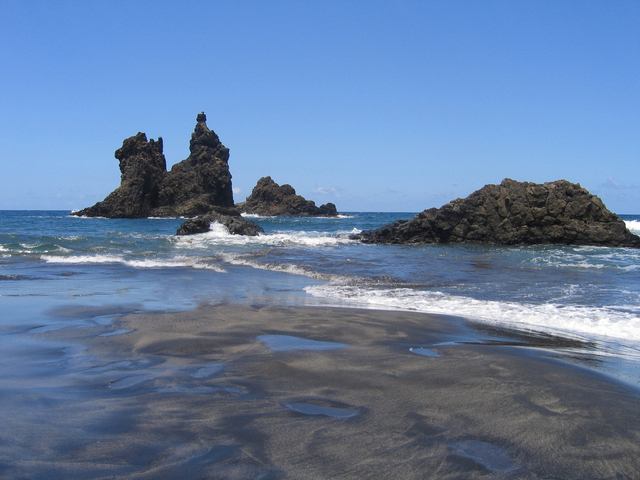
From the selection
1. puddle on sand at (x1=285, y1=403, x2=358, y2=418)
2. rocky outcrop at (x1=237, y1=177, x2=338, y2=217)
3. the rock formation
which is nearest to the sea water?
puddle on sand at (x1=285, y1=403, x2=358, y2=418)

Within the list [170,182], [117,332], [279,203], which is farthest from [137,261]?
[279,203]

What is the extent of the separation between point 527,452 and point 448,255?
1319 cm

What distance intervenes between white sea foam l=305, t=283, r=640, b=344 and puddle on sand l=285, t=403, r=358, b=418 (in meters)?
3.28

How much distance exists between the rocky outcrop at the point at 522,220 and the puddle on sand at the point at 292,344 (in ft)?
55.3

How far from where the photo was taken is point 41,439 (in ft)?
6.50

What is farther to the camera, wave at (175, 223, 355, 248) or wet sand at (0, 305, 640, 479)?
wave at (175, 223, 355, 248)

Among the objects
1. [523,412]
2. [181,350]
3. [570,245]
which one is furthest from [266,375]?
[570,245]

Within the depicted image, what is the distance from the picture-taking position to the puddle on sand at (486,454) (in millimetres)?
1830

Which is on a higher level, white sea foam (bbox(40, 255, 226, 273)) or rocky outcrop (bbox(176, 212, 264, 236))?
rocky outcrop (bbox(176, 212, 264, 236))

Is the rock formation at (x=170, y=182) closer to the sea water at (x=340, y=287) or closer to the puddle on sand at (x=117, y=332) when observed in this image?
the sea water at (x=340, y=287)

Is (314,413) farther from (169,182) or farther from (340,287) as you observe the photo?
(169,182)

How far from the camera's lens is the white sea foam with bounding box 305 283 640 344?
4777 mm

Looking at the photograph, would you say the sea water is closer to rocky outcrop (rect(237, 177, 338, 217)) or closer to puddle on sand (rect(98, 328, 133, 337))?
→ puddle on sand (rect(98, 328, 133, 337))

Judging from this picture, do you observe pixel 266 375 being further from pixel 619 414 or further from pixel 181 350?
pixel 619 414
